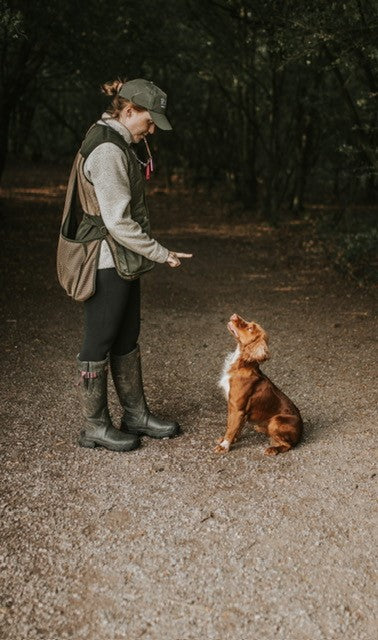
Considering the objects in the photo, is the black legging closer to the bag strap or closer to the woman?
the woman

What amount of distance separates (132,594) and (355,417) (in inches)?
110

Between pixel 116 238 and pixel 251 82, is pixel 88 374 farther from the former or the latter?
pixel 251 82

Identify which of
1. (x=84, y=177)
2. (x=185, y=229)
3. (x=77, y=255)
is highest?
(x=84, y=177)

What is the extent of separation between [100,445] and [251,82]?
13.6 meters

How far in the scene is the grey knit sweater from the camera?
416cm

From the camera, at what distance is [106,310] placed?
178 inches

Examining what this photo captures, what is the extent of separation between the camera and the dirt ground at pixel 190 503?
3.28 metres

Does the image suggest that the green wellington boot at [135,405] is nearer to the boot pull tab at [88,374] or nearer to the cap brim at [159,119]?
the boot pull tab at [88,374]

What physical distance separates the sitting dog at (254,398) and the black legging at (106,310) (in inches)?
27.6

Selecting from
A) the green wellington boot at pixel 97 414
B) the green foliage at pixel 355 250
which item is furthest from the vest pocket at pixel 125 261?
the green foliage at pixel 355 250

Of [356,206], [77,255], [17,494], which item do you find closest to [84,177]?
[77,255]

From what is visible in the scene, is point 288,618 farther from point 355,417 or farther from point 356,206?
point 356,206

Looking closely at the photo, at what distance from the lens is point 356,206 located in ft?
61.4

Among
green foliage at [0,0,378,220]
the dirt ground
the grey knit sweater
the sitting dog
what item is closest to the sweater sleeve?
the grey knit sweater
